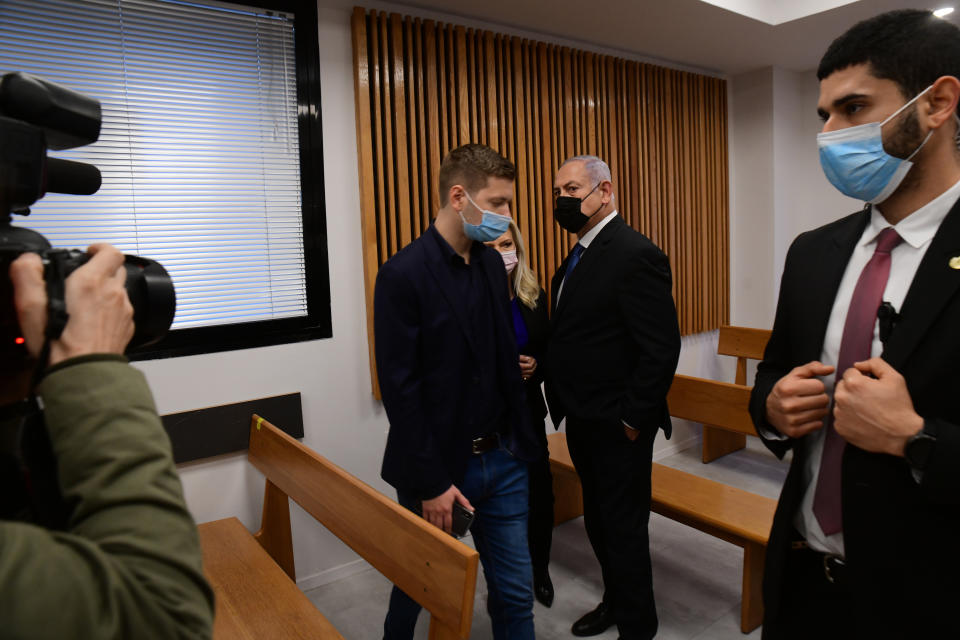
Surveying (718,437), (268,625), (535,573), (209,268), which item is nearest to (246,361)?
(209,268)

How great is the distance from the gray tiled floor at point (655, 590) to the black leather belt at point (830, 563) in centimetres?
153

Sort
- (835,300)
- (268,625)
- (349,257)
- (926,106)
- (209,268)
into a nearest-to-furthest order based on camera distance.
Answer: (926,106), (835,300), (268,625), (209,268), (349,257)

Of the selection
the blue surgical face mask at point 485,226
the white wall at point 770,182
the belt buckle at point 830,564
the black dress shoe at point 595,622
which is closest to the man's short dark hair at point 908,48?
the belt buckle at point 830,564

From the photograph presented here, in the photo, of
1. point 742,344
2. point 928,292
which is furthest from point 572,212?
point 742,344

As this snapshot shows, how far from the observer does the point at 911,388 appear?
1.00 meters

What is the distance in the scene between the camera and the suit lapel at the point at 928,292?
3.25 feet

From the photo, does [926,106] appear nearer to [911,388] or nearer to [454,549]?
[911,388]

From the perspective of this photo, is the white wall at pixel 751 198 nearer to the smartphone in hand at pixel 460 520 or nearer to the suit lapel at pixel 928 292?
the smartphone in hand at pixel 460 520

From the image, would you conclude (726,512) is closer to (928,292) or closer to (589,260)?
(589,260)

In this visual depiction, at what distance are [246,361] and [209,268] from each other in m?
0.45

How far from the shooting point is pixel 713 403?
341 centimetres

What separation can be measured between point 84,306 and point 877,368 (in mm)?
1150

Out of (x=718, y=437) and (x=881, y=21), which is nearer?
(x=881, y=21)

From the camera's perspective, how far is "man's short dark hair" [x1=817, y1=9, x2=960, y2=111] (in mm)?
1075
